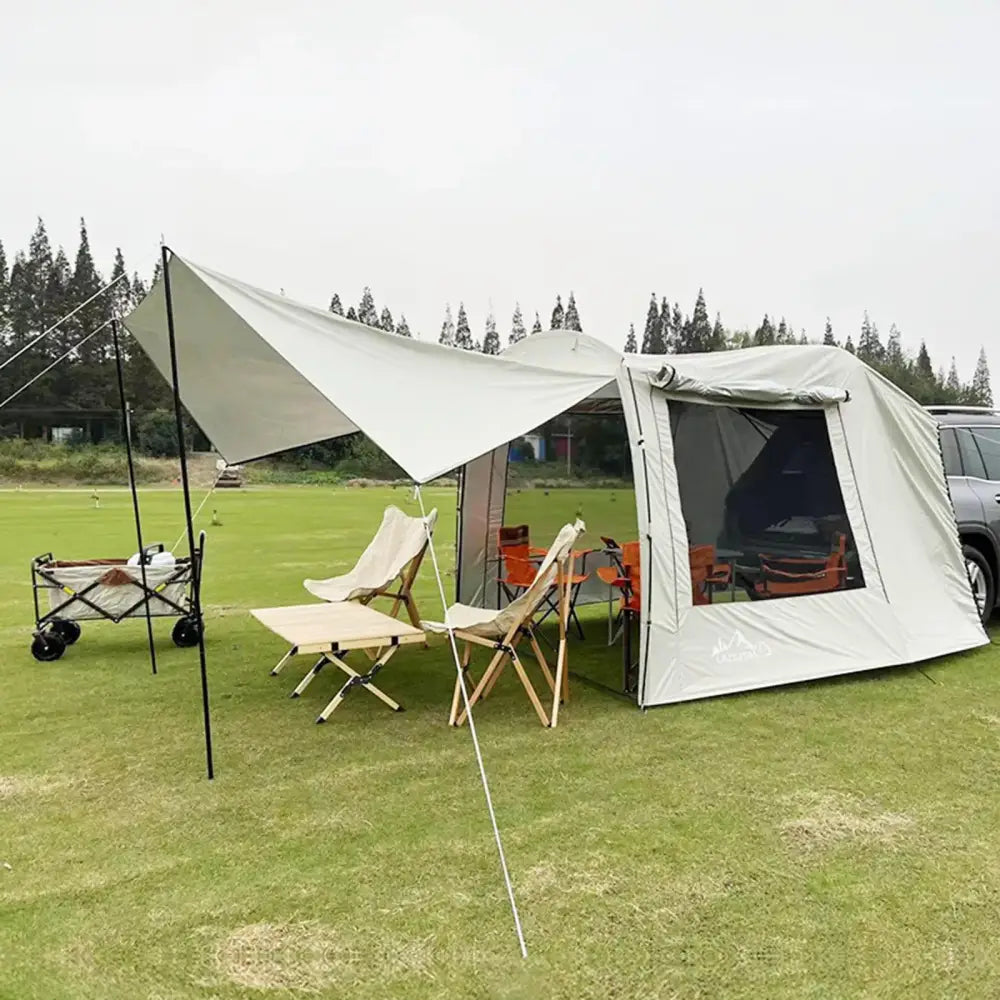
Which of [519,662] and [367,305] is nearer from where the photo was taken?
[519,662]

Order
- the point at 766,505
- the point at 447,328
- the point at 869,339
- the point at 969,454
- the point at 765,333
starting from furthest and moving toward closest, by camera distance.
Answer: the point at 869,339, the point at 447,328, the point at 765,333, the point at 969,454, the point at 766,505

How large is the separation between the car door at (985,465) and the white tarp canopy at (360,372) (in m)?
3.42

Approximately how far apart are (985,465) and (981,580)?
2.79 ft

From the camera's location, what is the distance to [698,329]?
6234 cm

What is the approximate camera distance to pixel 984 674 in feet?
Result: 17.1

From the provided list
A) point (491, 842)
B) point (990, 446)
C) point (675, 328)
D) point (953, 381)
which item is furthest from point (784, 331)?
point (491, 842)

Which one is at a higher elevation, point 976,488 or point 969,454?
point 969,454

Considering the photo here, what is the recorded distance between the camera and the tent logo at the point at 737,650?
467 centimetres

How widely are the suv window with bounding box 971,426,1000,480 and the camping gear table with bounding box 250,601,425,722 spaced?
14.6ft

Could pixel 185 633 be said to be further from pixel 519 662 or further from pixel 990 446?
pixel 990 446

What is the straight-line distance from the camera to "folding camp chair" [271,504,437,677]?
17.8ft

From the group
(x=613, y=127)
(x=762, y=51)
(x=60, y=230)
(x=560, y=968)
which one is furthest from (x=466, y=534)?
(x=60, y=230)

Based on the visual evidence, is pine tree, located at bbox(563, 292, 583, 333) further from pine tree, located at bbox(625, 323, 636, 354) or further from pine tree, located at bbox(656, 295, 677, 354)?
pine tree, located at bbox(656, 295, 677, 354)

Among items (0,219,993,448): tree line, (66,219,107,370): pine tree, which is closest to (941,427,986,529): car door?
(0,219,993,448): tree line
